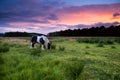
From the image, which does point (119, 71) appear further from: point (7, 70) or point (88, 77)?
point (7, 70)

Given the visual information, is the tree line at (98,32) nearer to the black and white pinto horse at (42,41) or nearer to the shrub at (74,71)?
the black and white pinto horse at (42,41)

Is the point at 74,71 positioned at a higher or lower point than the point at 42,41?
lower

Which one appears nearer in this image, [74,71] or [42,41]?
[74,71]

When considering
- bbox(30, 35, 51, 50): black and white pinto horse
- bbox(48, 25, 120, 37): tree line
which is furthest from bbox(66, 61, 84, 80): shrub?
bbox(48, 25, 120, 37): tree line

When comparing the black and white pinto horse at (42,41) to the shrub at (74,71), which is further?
the black and white pinto horse at (42,41)

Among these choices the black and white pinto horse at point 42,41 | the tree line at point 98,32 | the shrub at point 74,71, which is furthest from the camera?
the tree line at point 98,32

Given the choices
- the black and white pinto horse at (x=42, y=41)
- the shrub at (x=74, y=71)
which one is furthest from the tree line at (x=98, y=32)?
the shrub at (x=74, y=71)

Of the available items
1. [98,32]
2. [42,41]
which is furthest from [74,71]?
[98,32]

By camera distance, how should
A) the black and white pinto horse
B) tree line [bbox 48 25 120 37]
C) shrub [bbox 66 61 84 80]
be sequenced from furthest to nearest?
tree line [bbox 48 25 120 37], the black and white pinto horse, shrub [bbox 66 61 84 80]

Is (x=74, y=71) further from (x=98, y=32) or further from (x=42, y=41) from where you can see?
(x=98, y=32)

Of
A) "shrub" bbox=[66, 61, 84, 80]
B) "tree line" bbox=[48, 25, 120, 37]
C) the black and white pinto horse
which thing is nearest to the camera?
"shrub" bbox=[66, 61, 84, 80]

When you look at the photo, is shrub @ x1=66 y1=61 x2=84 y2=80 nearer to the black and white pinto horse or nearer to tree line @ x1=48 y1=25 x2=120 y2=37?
the black and white pinto horse

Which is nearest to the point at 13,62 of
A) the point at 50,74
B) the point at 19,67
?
the point at 19,67

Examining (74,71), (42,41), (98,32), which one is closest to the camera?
A: (74,71)
